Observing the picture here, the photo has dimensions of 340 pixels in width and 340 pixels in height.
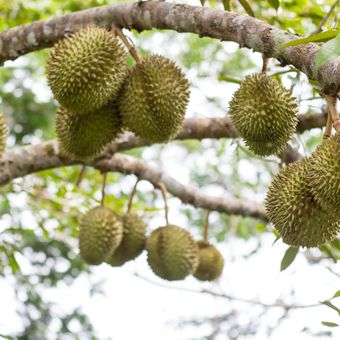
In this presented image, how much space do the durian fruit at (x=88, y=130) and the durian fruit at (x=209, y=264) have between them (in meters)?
1.15

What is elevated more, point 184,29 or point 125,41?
point 184,29

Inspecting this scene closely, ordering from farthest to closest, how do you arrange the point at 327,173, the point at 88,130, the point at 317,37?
1. the point at 88,130
2. the point at 327,173
3. the point at 317,37

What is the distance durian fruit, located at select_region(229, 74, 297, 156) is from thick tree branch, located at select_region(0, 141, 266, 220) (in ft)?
4.08

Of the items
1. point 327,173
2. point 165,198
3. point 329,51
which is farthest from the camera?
point 165,198

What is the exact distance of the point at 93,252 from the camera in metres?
2.75

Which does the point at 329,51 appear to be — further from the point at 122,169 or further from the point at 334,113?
the point at 122,169

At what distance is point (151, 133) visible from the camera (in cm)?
209

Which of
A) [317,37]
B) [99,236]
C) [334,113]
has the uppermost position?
[317,37]

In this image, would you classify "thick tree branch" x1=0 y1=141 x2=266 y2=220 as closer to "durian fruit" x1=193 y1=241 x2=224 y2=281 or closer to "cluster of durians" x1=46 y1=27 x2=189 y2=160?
"durian fruit" x1=193 y1=241 x2=224 y2=281

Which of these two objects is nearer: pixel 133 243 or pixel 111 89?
pixel 111 89

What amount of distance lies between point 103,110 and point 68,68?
19cm

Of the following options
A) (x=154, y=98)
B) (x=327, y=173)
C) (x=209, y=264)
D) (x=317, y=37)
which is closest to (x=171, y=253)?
(x=209, y=264)

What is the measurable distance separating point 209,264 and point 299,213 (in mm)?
1633

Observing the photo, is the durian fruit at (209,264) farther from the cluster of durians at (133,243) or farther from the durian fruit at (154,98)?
the durian fruit at (154,98)
